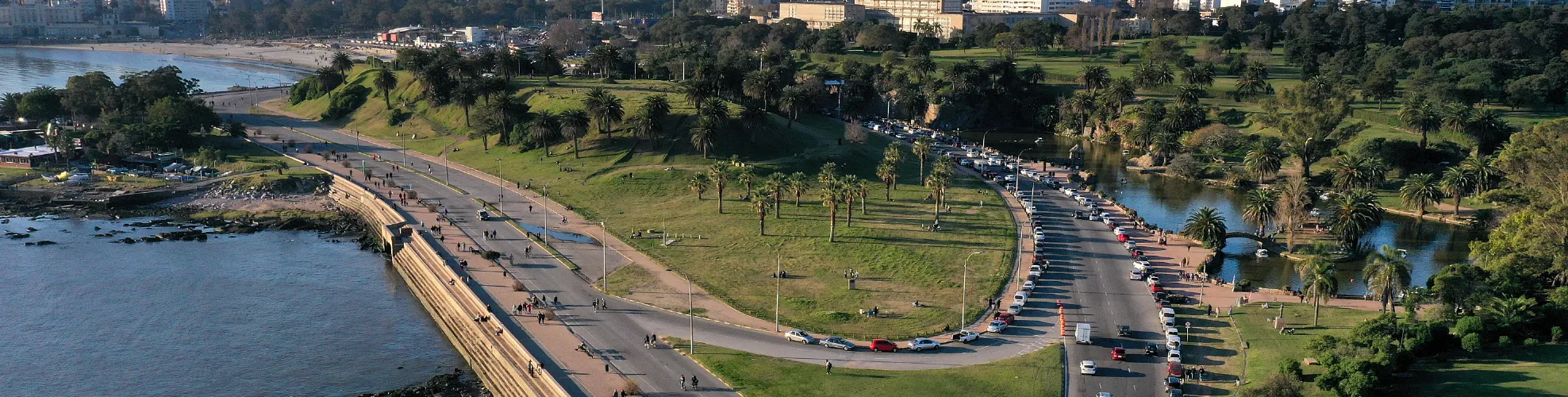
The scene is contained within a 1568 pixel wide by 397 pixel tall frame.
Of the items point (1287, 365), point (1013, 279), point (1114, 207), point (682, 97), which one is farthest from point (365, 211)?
point (1287, 365)

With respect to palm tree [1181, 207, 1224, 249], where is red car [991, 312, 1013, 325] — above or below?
below

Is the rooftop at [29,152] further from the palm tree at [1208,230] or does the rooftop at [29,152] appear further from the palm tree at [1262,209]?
the palm tree at [1262,209]

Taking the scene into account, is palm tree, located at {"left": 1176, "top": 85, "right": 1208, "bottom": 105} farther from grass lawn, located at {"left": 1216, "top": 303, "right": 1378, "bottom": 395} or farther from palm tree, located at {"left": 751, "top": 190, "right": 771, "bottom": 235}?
grass lawn, located at {"left": 1216, "top": 303, "right": 1378, "bottom": 395}

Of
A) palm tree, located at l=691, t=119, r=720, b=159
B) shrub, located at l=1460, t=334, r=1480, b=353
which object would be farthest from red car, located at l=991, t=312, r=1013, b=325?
palm tree, located at l=691, t=119, r=720, b=159

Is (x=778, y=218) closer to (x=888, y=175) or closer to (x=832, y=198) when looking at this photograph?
(x=832, y=198)

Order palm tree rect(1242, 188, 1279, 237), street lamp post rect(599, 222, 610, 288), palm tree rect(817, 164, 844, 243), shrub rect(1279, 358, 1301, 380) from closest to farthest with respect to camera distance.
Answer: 1. shrub rect(1279, 358, 1301, 380)
2. street lamp post rect(599, 222, 610, 288)
3. palm tree rect(817, 164, 844, 243)
4. palm tree rect(1242, 188, 1279, 237)

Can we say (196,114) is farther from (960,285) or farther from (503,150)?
(960,285)

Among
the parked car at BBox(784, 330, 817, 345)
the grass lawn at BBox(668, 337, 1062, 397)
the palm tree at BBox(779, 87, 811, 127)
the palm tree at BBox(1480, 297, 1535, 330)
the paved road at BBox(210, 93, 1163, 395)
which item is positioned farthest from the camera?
the palm tree at BBox(779, 87, 811, 127)

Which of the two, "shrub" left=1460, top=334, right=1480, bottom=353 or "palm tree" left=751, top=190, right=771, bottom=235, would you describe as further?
"palm tree" left=751, top=190, right=771, bottom=235

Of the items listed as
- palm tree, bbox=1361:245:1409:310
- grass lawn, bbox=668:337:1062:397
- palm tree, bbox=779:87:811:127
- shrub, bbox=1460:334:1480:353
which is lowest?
grass lawn, bbox=668:337:1062:397
